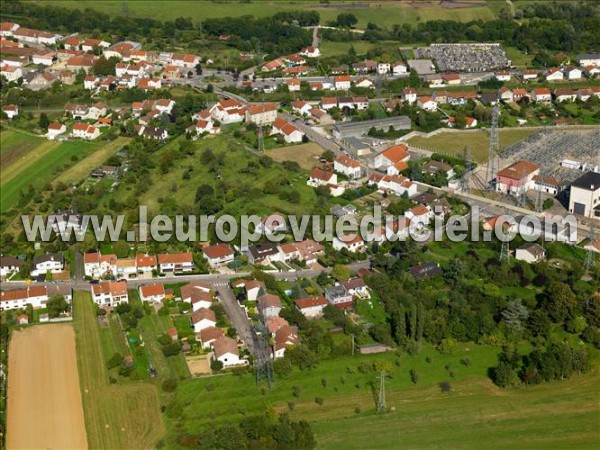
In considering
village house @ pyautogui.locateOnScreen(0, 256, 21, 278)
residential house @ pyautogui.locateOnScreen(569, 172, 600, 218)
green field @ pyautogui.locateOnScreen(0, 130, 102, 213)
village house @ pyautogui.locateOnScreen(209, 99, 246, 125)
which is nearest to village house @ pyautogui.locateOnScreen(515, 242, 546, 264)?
residential house @ pyautogui.locateOnScreen(569, 172, 600, 218)

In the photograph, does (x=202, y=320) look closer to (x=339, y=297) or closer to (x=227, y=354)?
(x=227, y=354)

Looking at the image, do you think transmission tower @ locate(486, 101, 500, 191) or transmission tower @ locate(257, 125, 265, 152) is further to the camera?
transmission tower @ locate(257, 125, 265, 152)

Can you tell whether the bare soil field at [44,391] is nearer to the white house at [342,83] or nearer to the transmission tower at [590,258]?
the transmission tower at [590,258]

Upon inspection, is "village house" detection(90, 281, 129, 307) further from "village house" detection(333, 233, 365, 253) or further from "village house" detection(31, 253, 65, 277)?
"village house" detection(333, 233, 365, 253)

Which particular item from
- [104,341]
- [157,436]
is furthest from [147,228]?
[157,436]

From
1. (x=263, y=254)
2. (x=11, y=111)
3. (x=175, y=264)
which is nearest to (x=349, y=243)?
(x=263, y=254)
